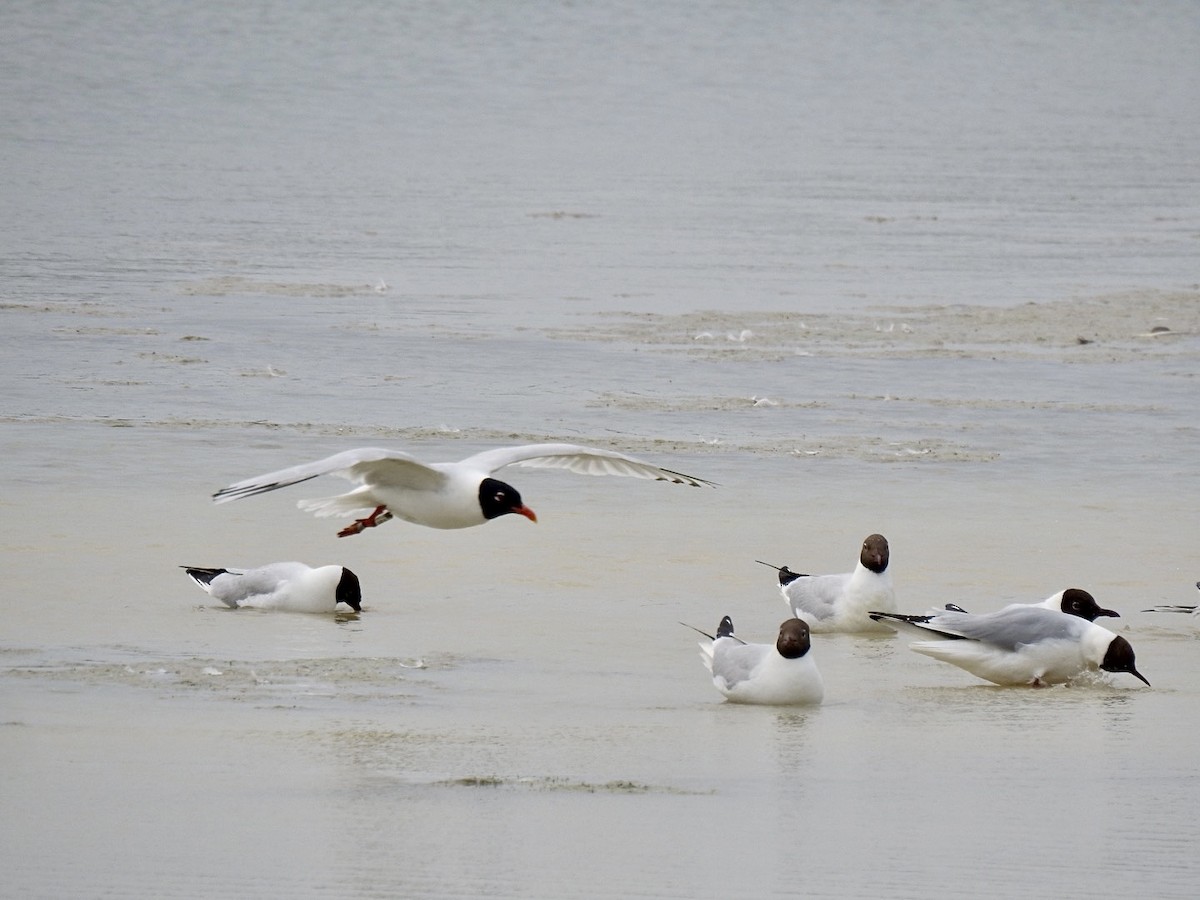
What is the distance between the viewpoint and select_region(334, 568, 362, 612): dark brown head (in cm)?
989

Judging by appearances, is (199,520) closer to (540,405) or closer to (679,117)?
(540,405)

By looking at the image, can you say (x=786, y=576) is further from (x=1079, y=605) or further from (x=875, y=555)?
(x=1079, y=605)

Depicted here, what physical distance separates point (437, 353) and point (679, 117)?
27.3 meters

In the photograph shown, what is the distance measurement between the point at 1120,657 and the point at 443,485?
3.28 meters

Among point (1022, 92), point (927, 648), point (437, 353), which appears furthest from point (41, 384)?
point (1022, 92)

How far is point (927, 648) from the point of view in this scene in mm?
9297

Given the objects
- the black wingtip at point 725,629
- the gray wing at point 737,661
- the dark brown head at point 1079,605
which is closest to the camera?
the gray wing at point 737,661

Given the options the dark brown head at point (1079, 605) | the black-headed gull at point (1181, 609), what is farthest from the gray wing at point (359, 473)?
the black-headed gull at point (1181, 609)

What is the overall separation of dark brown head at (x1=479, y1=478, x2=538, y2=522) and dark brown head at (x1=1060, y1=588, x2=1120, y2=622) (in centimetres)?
245

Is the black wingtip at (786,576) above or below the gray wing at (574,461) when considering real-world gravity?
below

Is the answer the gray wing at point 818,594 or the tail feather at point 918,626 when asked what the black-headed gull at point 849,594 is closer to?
the gray wing at point 818,594

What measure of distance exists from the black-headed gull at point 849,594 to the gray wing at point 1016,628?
30.5 inches

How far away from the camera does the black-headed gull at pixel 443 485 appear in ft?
34.8

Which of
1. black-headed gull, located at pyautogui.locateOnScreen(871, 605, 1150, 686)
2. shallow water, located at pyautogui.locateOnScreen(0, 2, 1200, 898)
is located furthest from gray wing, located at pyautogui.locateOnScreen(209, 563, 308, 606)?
black-headed gull, located at pyautogui.locateOnScreen(871, 605, 1150, 686)
